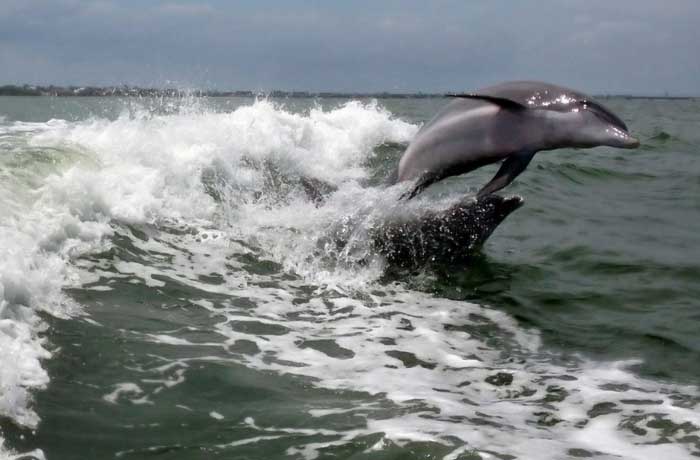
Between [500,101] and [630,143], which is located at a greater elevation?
[500,101]

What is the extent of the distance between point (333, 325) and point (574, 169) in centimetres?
1015

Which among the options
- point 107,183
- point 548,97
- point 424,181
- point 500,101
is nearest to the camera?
point 500,101

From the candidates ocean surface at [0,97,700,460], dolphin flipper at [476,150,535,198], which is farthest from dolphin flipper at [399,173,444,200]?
dolphin flipper at [476,150,535,198]

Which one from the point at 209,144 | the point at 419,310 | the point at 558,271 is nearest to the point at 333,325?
the point at 419,310

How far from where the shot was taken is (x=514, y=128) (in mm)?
7184

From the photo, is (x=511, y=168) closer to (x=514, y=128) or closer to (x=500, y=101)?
(x=514, y=128)

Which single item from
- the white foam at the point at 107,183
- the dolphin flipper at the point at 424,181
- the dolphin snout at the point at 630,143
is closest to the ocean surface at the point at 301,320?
the white foam at the point at 107,183

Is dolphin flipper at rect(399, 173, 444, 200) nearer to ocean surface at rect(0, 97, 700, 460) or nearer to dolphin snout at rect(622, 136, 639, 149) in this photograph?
ocean surface at rect(0, 97, 700, 460)

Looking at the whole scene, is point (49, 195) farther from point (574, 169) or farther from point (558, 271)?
point (574, 169)

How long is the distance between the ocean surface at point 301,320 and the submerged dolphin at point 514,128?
0.93 metres

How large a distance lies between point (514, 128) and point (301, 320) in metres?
2.62

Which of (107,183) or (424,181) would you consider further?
(107,183)

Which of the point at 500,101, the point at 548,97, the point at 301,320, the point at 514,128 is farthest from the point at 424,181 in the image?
the point at 301,320

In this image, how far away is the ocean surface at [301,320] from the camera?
4109 millimetres
